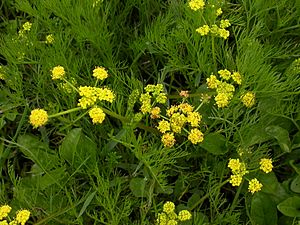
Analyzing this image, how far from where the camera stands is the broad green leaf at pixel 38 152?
1521mm

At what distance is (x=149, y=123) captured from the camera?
1.63 metres

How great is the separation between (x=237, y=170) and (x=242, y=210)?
227 mm

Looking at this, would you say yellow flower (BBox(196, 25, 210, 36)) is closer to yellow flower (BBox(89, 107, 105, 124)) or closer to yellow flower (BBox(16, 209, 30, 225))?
yellow flower (BBox(89, 107, 105, 124))

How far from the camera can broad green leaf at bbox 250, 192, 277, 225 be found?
154 centimetres

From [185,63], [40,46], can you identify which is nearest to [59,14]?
[40,46]

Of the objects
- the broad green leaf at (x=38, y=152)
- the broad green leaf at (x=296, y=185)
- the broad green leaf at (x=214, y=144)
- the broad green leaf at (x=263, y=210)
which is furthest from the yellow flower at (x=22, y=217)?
the broad green leaf at (x=296, y=185)

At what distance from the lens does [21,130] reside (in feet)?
5.81

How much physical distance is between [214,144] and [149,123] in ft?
0.75

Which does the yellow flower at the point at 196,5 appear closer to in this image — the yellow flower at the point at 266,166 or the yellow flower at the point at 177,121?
the yellow flower at the point at 177,121

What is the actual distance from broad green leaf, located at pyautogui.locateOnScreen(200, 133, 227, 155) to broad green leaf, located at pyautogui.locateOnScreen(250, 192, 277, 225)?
18 cm

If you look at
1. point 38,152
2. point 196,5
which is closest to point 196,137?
point 196,5

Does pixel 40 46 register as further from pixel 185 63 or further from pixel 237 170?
pixel 237 170

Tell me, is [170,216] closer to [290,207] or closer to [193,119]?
[193,119]

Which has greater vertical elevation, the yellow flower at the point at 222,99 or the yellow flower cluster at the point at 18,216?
the yellow flower at the point at 222,99
